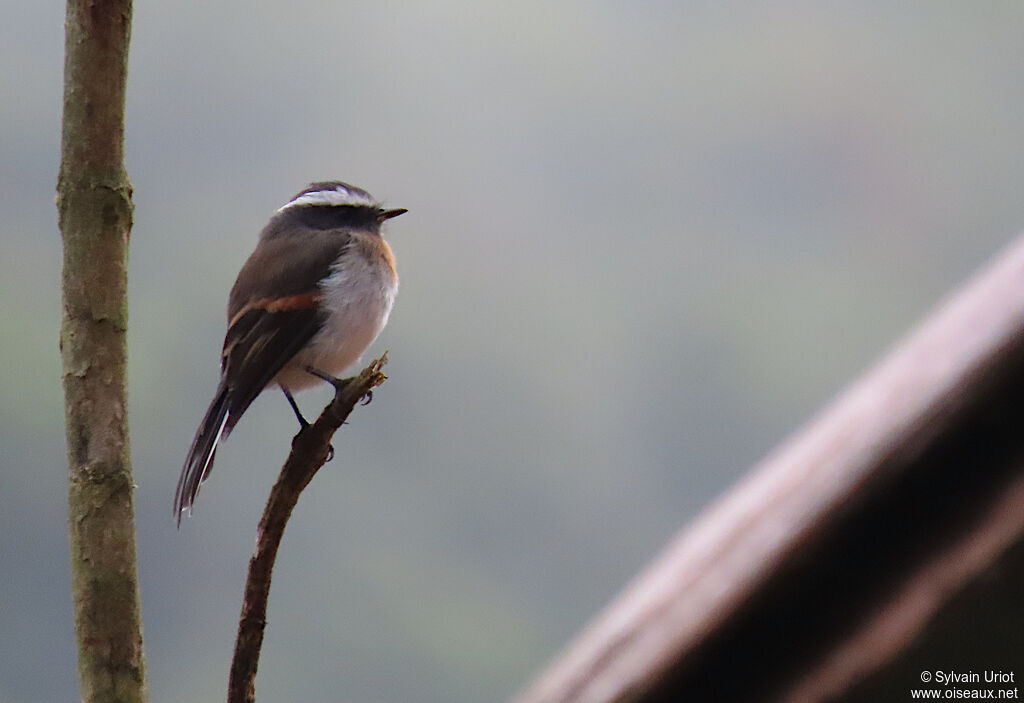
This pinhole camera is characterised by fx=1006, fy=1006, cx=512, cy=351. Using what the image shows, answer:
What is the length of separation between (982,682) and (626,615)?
127 millimetres

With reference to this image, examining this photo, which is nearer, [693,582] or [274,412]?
[693,582]

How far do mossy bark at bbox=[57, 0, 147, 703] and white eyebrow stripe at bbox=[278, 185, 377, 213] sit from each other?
1.10 m

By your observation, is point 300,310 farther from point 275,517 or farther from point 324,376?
point 275,517

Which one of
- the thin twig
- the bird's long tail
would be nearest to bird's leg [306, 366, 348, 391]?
the bird's long tail

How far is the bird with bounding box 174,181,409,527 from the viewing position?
179 cm

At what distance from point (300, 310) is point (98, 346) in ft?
2.76

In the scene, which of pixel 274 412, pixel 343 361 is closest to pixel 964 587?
pixel 343 361

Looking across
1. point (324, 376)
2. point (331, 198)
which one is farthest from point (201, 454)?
point (331, 198)

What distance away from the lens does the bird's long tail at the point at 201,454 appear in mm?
1501

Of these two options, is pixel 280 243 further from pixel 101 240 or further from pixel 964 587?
pixel 964 587

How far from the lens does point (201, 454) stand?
5.21 feet

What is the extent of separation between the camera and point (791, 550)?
1.09 ft

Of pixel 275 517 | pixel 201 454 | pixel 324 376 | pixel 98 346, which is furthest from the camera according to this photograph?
pixel 324 376

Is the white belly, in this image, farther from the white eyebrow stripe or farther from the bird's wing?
the white eyebrow stripe
